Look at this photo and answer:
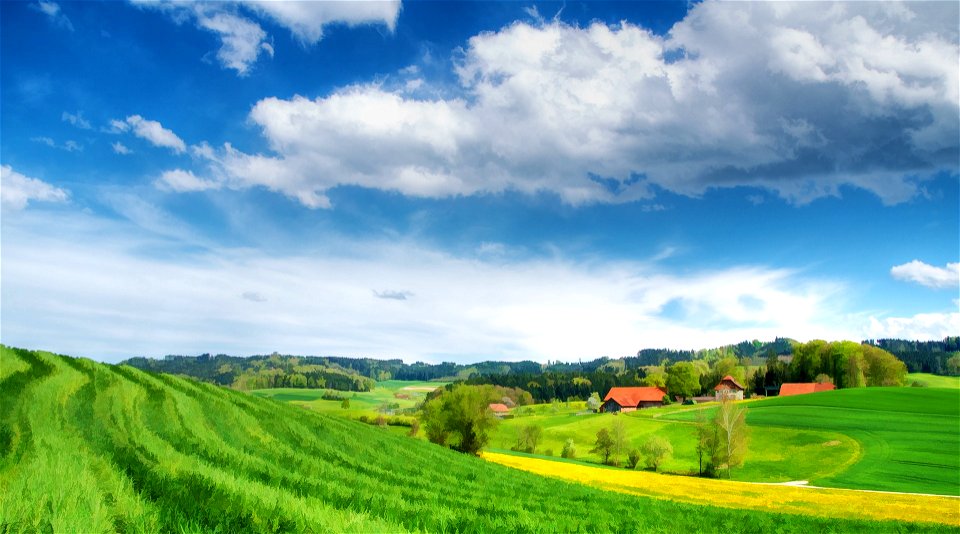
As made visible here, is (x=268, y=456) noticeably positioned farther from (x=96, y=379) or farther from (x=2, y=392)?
(x=96, y=379)

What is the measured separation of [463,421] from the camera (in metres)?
65.1

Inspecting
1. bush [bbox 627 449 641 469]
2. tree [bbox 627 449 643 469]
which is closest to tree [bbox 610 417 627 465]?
tree [bbox 627 449 643 469]

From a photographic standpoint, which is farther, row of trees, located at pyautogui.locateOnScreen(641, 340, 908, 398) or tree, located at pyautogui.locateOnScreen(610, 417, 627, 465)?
row of trees, located at pyautogui.locateOnScreen(641, 340, 908, 398)

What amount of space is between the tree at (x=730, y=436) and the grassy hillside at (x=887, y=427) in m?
9.07

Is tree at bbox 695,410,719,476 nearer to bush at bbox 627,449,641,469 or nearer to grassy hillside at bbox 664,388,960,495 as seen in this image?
bush at bbox 627,449,641,469

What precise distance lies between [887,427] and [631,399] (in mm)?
87848

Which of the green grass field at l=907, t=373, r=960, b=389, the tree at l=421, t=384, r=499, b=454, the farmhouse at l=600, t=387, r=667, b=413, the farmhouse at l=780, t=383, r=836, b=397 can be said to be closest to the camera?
the tree at l=421, t=384, r=499, b=454

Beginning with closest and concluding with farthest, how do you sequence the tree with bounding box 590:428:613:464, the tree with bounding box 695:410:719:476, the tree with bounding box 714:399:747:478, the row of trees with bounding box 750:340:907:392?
the tree with bounding box 714:399:747:478
the tree with bounding box 695:410:719:476
the tree with bounding box 590:428:613:464
the row of trees with bounding box 750:340:907:392

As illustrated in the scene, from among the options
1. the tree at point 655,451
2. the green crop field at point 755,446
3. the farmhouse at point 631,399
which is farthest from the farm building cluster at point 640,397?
the tree at point 655,451

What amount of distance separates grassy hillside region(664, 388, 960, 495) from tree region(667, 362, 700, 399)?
5086 cm

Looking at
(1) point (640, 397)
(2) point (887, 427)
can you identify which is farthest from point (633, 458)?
(1) point (640, 397)

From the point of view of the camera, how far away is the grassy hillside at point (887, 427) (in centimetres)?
6144

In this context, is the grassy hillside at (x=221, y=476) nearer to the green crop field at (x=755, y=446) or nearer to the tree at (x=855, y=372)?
the green crop field at (x=755, y=446)

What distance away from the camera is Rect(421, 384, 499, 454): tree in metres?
64.9
